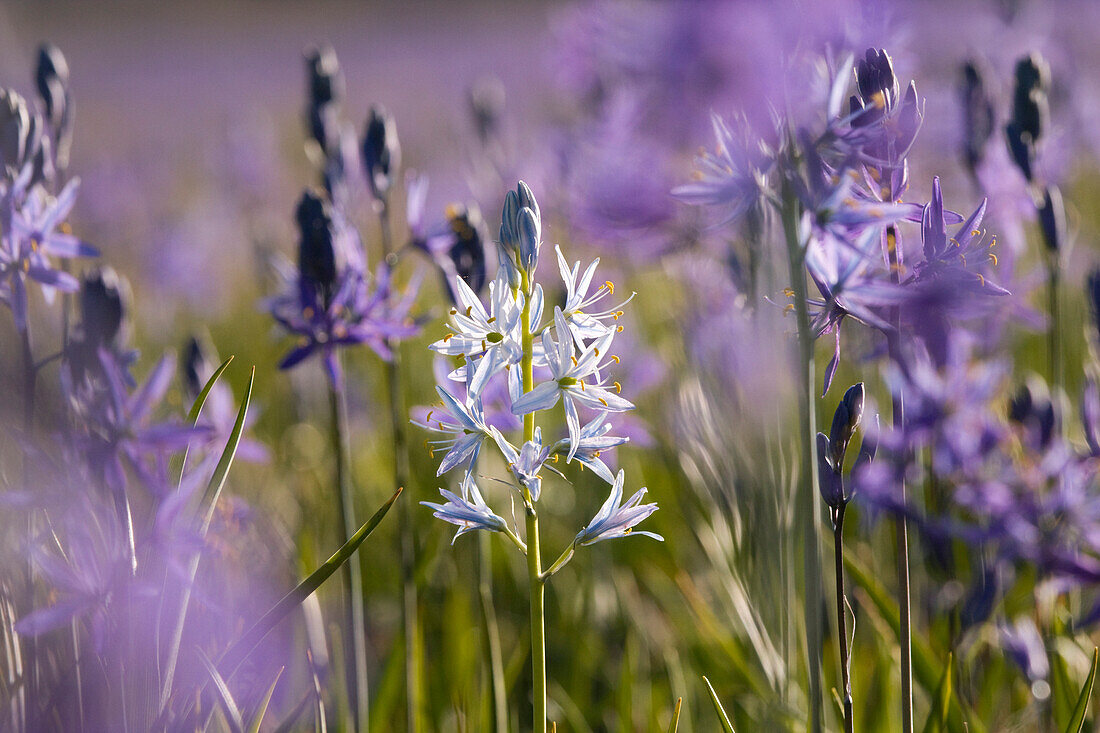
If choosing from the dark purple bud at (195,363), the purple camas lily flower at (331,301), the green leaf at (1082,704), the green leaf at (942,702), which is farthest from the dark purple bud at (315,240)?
the green leaf at (1082,704)

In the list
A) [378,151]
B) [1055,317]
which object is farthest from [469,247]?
[1055,317]

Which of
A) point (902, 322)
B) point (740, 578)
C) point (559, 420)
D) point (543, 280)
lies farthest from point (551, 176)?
point (902, 322)

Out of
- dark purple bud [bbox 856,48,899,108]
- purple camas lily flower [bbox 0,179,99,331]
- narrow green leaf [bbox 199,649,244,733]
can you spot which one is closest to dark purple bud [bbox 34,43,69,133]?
purple camas lily flower [bbox 0,179,99,331]

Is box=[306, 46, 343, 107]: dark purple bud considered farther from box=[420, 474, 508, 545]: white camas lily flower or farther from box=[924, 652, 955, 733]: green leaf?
box=[924, 652, 955, 733]: green leaf

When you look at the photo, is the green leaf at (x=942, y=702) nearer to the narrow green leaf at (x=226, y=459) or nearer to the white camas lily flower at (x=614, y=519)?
the white camas lily flower at (x=614, y=519)

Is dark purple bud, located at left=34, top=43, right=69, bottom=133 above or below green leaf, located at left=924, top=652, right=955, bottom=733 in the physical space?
above

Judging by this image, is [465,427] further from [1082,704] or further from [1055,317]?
[1055,317]
